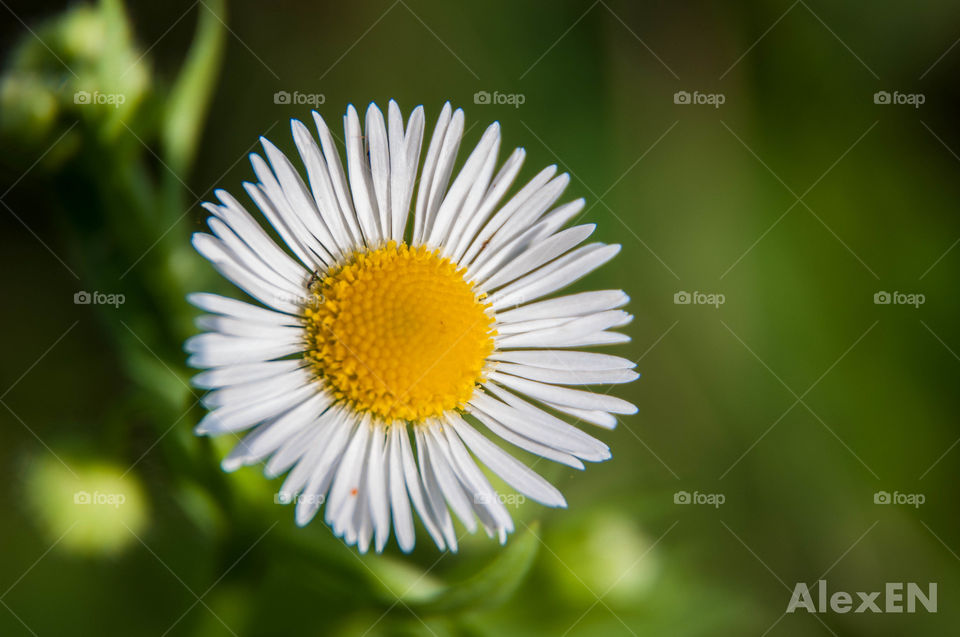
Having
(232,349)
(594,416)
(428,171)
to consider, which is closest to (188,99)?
(428,171)

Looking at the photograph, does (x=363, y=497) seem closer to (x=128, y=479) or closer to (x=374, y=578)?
(x=374, y=578)

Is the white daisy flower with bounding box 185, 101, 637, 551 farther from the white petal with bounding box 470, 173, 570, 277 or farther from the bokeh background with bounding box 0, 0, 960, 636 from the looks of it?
the bokeh background with bounding box 0, 0, 960, 636

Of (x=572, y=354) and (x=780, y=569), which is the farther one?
(x=780, y=569)

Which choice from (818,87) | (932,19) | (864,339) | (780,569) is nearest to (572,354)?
(780,569)

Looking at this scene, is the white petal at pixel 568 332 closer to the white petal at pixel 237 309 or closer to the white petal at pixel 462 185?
the white petal at pixel 462 185

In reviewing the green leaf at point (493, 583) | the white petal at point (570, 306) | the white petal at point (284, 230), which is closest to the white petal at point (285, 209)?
the white petal at point (284, 230)

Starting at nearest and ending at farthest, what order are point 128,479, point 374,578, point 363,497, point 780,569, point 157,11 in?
point 363,497 < point 374,578 < point 128,479 < point 157,11 < point 780,569

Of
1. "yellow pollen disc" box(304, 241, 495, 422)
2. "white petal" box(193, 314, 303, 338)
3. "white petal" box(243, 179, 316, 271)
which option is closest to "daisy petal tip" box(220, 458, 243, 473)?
"white petal" box(193, 314, 303, 338)
